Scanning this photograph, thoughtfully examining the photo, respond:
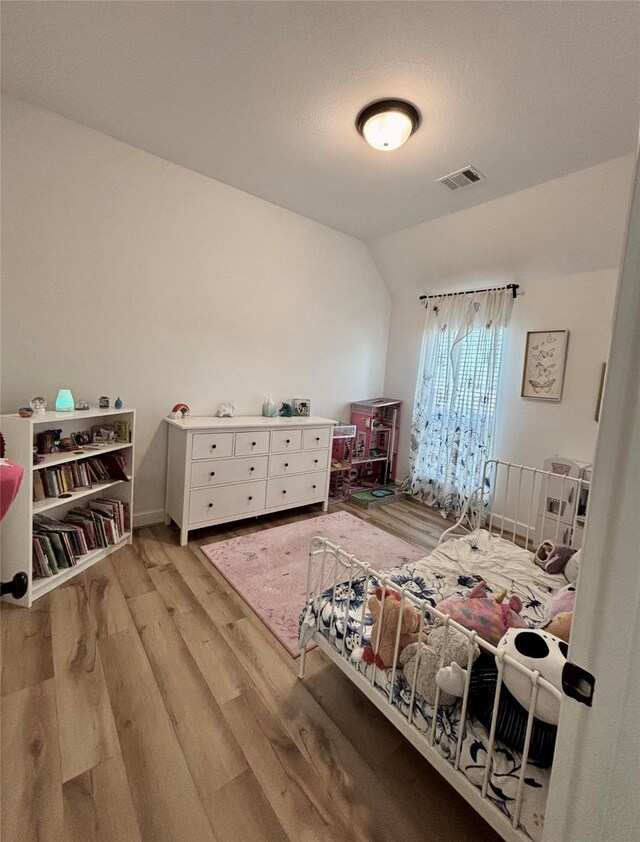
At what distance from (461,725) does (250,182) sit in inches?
139

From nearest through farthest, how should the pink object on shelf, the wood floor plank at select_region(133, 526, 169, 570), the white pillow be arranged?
1. the pink object on shelf
2. the white pillow
3. the wood floor plank at select_region(133, 526, 169, 570)

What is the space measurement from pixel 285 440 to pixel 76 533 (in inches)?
64.6

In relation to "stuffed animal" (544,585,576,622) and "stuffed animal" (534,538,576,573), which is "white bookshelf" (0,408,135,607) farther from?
"stuffed animal" (534,538,576,573)

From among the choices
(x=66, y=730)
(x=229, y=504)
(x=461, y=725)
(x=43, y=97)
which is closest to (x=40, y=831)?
(x=66, y=730)

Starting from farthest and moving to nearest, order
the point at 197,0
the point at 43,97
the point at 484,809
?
the point at 43,97, the point at 197,0, the point at 484,809

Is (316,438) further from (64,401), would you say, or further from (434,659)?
(434,659)

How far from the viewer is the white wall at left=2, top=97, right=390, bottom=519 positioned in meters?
2.24

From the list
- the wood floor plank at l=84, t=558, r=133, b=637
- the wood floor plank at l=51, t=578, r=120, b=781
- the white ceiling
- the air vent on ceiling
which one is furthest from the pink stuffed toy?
the air vent on ceiling

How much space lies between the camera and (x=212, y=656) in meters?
1.66

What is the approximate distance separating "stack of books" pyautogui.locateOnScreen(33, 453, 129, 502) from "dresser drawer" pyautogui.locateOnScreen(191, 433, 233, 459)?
1.73 ft

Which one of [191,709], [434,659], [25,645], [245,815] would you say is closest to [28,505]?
[25,645]

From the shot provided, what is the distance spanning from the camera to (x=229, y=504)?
9.44 ft

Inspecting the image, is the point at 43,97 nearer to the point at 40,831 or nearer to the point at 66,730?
the point at 66,730

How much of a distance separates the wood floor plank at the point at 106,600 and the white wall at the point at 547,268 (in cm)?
333
